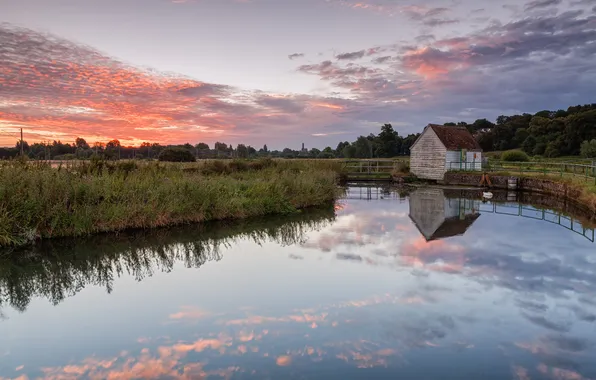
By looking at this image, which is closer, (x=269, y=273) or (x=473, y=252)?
(x=269, y=273)

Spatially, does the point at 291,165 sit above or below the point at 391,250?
above

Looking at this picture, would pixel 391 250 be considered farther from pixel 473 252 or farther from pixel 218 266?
pixel 218 266

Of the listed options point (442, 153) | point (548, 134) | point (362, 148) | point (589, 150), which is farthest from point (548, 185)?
point (362, 148)

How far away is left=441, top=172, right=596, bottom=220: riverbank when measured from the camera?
19312mm

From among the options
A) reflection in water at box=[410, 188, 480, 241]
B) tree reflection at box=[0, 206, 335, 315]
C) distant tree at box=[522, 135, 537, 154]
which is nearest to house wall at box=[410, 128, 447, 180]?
reflection in water at box=[410, 188, 480, 241]

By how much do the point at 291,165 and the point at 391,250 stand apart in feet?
58.1

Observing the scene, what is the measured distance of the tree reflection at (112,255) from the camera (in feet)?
28.4

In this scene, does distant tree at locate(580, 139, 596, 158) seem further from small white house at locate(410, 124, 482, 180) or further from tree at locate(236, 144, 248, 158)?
tree at locate(236, 144, 248, 158)

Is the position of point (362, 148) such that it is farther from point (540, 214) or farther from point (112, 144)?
point (540, 214)

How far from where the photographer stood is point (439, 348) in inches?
232

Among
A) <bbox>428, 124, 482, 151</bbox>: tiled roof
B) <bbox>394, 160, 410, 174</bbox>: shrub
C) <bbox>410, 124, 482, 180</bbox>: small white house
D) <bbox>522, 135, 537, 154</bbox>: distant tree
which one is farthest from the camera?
<bbox>522, 135, 537, 154</bbox>: distant tree

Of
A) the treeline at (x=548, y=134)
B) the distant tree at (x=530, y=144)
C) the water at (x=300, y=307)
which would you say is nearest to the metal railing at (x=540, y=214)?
the water at (x=300, y=307)

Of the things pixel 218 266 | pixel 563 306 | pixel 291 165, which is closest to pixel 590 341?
pixel 563 306

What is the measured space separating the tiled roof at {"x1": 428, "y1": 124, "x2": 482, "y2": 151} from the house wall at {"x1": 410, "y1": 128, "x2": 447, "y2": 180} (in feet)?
1.28
